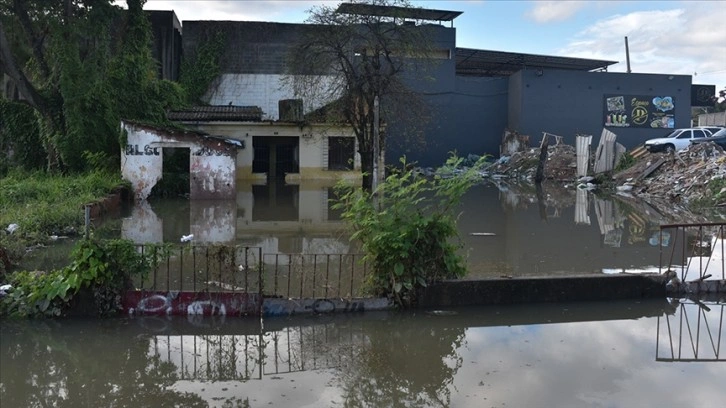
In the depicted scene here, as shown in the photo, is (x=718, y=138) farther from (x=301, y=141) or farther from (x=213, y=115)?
(x=213, y=115)

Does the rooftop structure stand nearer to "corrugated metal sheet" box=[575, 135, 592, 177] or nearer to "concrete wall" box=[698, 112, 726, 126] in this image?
"concrete wall" box=[698, 112, 726, 126]

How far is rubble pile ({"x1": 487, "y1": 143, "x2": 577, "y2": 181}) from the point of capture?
32875 mm

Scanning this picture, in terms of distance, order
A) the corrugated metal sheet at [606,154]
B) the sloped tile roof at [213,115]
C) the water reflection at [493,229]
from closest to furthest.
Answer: the water reflection at [493,229]
the sloped tile roof at [213,115]
the corrugated metal sheet at [606,154]

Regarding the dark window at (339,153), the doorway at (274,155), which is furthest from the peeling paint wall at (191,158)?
the doorway at (274,155)

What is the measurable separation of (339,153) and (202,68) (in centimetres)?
1115

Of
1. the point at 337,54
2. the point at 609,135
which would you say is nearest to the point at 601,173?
the point at 609,135

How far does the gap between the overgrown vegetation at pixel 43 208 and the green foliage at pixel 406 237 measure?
14.3ft

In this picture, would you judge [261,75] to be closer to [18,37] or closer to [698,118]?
[18,37]

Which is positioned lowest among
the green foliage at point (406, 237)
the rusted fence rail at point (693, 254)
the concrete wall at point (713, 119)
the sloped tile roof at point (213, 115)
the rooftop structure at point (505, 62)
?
the rusted fence rail at point (693, 254)

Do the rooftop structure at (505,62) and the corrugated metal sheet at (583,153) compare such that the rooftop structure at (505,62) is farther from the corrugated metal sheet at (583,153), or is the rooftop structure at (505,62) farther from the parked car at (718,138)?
the parked car at (718,138)

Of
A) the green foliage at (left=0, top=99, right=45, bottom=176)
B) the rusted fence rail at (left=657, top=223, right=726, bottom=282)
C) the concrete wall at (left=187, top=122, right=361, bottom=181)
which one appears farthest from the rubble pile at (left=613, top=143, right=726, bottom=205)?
the green foliage at (left=0, top=99, right=45, bottom=176)

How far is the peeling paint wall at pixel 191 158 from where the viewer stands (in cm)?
2047

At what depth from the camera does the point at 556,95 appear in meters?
38.7

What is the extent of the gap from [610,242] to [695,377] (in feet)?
25.7
